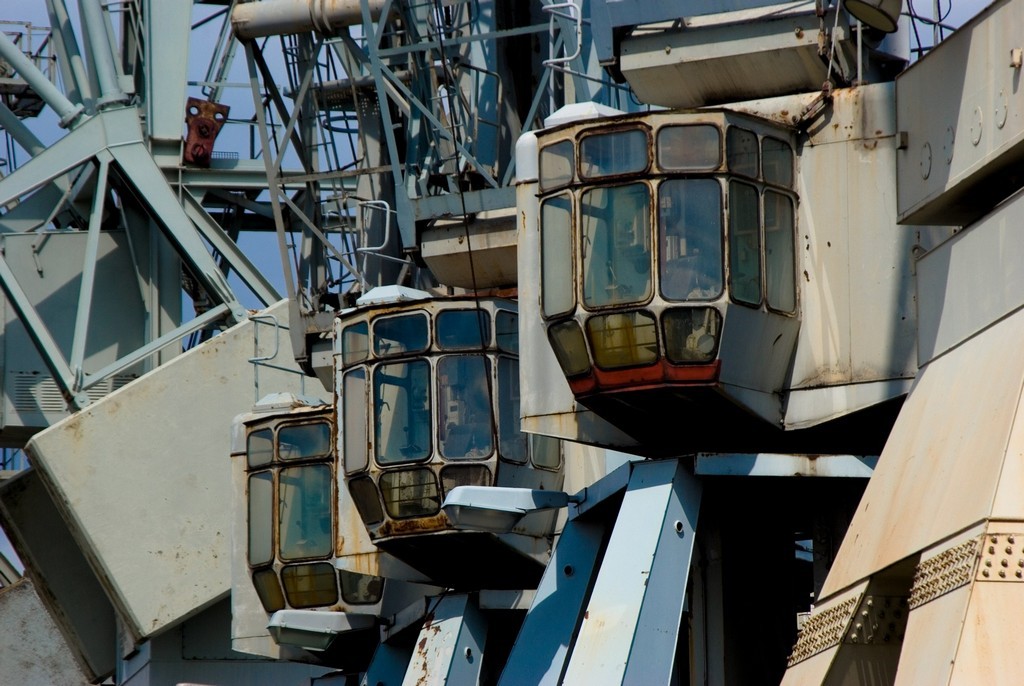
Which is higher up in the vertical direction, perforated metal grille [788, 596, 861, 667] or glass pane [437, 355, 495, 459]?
perforated metal grille [788, 596, 861, 667]

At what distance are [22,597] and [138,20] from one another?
1561 centimetres

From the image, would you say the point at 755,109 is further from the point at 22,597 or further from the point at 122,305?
the point at 22,597

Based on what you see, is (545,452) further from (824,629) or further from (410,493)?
(824,629)

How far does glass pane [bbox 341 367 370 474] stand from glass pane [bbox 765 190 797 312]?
686 cm

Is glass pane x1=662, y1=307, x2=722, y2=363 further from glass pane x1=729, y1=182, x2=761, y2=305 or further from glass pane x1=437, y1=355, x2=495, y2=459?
glass pane x1=437, y1=355, x2=495, y2=459

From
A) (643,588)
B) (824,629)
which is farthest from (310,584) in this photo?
(824,629)

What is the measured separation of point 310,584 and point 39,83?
44.6 ft

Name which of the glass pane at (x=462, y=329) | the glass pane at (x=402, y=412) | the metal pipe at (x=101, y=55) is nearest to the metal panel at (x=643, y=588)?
the glass pane at (x=402, y=412)

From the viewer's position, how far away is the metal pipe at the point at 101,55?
3522cm

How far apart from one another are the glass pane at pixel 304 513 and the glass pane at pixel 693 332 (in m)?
10.7

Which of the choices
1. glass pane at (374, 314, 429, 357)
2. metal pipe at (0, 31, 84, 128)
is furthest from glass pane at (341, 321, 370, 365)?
metal pipe at (0, 31, 84, 128)

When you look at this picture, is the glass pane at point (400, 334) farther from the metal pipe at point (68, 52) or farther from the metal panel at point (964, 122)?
the metal pipe at point (68, 52)

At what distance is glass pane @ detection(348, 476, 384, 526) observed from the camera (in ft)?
71.2

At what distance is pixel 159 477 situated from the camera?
33.6m
